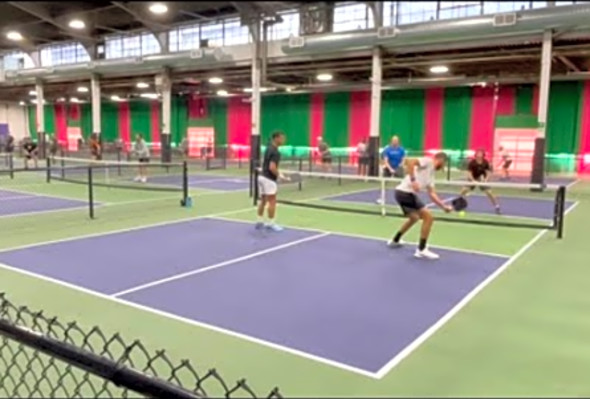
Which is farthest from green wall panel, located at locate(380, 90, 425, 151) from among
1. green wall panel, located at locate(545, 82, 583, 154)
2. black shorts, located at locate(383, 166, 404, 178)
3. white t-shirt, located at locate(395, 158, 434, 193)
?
white t-shirt, located at locate(395, 158, 434, 193)

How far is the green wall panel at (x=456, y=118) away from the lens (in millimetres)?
30188

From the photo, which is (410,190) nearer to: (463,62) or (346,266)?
(346,266)

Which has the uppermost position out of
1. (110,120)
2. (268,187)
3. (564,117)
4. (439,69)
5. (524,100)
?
(439,69)

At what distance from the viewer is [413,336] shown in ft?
16.4

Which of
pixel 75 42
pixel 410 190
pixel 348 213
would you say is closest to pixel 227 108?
pixel 348 213

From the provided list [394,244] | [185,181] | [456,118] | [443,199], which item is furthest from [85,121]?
[394,244]

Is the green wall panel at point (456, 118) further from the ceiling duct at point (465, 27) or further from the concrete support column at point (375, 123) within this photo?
the ceiling duct at point (465, 27)

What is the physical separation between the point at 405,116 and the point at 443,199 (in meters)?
17.0

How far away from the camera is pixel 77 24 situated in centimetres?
125

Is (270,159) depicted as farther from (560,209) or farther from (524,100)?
(524,100)

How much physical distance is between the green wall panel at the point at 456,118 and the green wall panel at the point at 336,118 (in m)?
6.25

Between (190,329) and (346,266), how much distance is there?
3147mm

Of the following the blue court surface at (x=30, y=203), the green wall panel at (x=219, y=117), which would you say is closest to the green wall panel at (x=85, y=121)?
the green wall panel at (x=219, y=117)

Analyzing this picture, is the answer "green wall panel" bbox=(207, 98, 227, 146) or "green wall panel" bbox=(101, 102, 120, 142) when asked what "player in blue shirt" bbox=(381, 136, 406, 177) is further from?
"green wall panel" bbox=(101, 102, 120, 142)
